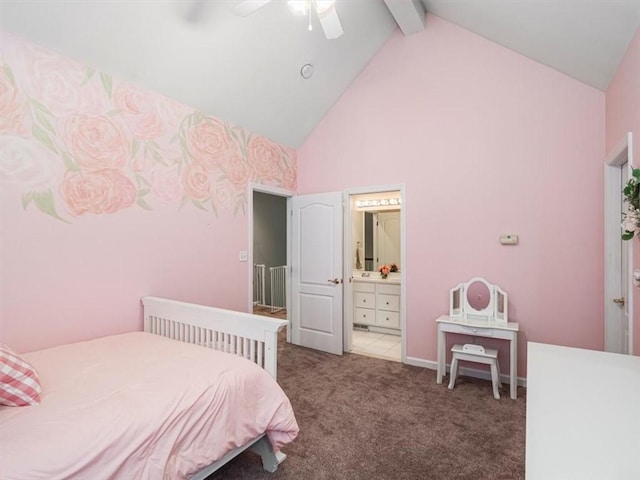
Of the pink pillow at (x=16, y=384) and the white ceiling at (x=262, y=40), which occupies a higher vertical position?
the white ceiling at (x=262, y=40)

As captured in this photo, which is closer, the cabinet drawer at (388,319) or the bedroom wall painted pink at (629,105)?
the bedroom wall painted pink at (629,105)

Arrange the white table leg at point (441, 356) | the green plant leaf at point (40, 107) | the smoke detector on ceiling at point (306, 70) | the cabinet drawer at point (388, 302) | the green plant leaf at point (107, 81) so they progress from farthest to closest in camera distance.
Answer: the cabinet drawer at point (388, 302) < the smoke detector on ceiling at point (306, 70) < the white table leg at point (441, 356) < the green plant leaf at point (107, 81) < the green plant leaf at point (40, 107)

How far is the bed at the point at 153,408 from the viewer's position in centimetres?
114

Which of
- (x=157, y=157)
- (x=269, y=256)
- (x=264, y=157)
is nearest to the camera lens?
(x=157, y=157)

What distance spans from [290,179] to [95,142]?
2223mm

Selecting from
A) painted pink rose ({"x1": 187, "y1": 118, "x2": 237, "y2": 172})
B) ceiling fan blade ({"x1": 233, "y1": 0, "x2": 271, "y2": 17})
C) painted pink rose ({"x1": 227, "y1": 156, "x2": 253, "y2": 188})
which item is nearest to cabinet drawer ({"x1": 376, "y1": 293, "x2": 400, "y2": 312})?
painted pink rose ({"x1": 227, "y1": 156, "x2": 253, "y2": 188})

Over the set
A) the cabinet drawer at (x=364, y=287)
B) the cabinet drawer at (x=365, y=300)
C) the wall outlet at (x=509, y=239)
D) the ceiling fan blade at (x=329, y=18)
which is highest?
the ceiling fan blade at (x=329, y=18)

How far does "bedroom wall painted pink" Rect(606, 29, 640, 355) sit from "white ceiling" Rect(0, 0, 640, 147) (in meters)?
0.09

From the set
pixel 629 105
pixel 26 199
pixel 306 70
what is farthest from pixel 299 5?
pixel 629 105

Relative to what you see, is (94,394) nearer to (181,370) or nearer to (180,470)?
(181,370)

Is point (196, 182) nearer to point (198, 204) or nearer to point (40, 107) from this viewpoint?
point (198, 204)

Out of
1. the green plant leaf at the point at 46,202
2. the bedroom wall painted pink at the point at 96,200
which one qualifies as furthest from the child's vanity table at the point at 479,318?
the green plant leaf at the point at 46,202

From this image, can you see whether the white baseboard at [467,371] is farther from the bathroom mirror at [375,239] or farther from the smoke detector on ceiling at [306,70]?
the smoke detector on ceiling at [306,70]

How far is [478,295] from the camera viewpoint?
3.17m
